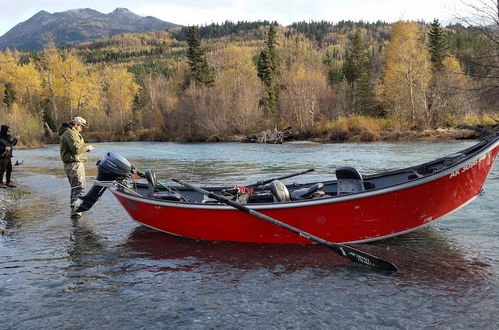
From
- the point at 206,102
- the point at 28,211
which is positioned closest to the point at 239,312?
the point at 28,211

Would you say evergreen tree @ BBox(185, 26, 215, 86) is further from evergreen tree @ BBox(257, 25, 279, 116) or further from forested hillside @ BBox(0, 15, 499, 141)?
evergreen tree @ BBox(257, 25, 279, 116)

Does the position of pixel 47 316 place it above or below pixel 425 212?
below

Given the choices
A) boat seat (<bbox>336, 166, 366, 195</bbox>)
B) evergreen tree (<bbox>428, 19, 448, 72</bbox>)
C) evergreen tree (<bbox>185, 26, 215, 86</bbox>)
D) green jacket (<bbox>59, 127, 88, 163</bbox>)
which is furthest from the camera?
evergreen tree (<bbox>185, 26, 215, 86</bbox>)

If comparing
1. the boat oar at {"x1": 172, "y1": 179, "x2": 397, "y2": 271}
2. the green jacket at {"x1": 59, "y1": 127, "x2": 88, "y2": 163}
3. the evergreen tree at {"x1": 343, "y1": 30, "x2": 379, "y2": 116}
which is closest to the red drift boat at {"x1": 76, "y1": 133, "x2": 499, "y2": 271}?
the boat oar at {"x1": 172, "y1": 179, "x2": 397, "y2": 271}

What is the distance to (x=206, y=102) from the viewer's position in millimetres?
49656

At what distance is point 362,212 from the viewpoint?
263 inches

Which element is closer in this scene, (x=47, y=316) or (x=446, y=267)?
(x=47, y=316)

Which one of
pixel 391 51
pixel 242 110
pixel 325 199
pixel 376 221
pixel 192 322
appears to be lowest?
pixel 192 322

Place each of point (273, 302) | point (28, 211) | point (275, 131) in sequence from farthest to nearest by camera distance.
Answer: point (275, 131) < point (28, 211) < point (273, 302)

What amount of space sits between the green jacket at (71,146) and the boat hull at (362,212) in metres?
3.44

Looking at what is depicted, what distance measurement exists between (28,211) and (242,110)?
116ft

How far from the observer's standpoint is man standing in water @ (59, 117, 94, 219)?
9.54 metres

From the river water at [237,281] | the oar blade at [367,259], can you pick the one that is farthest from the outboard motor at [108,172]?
the oar blade at [367,259]

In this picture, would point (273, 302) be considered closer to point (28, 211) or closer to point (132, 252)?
point (132, 252)
